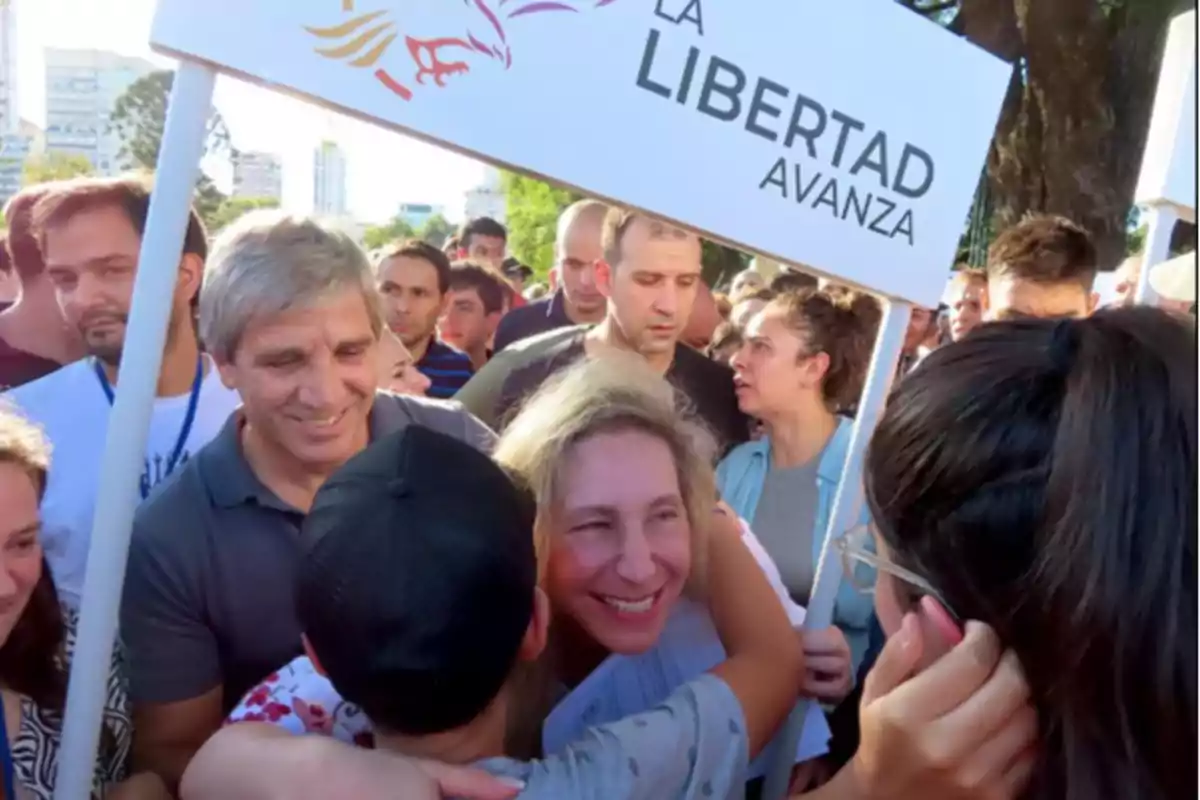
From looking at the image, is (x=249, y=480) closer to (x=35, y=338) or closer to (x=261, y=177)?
(x=35, y=338)

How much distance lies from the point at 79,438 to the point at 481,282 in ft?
12.5

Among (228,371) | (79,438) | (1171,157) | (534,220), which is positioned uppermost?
(534,220)

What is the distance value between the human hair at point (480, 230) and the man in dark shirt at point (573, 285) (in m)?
3.59

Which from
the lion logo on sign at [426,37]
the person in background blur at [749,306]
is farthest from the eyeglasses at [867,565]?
the person in background blur at [749,306]

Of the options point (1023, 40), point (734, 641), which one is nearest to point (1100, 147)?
point (1023, 40)

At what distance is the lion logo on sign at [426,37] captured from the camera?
1260 mm

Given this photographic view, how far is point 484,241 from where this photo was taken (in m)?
8.23

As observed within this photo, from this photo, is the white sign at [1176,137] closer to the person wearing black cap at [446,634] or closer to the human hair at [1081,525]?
the human hair at [1081,525]

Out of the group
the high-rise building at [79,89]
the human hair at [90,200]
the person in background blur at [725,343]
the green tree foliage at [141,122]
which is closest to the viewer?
the human hair at [90,200]

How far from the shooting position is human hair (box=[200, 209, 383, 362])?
1712 mm

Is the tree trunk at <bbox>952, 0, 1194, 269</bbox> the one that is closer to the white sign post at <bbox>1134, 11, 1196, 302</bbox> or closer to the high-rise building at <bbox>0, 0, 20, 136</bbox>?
the white sign post at <bbox>1134, 11, 1196, 302</bbox>

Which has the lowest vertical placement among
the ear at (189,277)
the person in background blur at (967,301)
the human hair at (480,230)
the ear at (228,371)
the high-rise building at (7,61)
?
the ear at (228,371)

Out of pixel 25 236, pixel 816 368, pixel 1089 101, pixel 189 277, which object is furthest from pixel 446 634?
pixel 1089 101

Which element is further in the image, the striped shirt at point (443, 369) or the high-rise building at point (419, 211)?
the high-rise building at point (419, 211)
